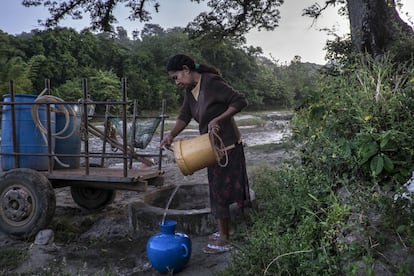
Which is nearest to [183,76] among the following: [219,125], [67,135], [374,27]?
[219,125]

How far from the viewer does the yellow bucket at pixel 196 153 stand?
2.99 m

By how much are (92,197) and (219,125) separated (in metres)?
2.27

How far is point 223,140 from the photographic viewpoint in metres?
3.43

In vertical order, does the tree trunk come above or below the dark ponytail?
above

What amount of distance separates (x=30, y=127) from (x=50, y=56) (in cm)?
1739

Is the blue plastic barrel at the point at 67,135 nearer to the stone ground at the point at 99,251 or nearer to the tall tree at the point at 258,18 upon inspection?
the stone ground at the point at 99,251

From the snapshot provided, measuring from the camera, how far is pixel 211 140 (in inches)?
117

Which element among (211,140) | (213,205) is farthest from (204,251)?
(211,140)

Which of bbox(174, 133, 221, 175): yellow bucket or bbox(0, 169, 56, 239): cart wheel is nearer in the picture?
bbox(174, 133, 221, 175): yellow bucket

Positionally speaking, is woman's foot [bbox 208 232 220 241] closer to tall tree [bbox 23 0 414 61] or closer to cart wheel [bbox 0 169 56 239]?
cart wheel [bbox 0 169 56 239]

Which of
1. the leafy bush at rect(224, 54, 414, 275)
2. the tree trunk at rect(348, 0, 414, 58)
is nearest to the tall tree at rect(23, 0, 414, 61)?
the tree trunk at rect(348, 0, 414, 58)

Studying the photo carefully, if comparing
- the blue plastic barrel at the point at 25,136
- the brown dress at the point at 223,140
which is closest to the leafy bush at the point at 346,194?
the brown dress at the point at 223,140

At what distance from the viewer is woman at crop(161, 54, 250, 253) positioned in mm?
3330

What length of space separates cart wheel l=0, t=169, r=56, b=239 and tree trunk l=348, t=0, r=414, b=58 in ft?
15.2
